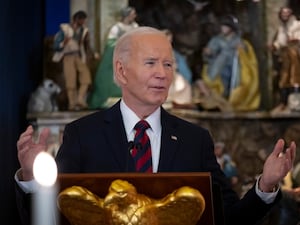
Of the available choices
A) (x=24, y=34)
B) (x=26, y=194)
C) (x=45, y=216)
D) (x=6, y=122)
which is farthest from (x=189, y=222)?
(x=24, y=34)

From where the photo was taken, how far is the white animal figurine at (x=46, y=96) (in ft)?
25.5

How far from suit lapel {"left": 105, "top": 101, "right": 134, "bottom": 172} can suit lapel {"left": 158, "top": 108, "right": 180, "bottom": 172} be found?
12 centimetres

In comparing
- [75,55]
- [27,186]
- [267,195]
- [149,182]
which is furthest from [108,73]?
[149,182]

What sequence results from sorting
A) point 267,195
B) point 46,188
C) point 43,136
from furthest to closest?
1. point 267,195
2. point 43,136
3. point 46,188

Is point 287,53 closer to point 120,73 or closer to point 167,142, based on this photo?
point 120,73

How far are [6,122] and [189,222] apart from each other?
18.0ft

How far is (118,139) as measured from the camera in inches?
103

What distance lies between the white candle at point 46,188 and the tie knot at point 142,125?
57 centimetres

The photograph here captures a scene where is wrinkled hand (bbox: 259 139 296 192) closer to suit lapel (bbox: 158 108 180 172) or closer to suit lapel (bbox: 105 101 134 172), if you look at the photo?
suit lapel (bbox: 158 108 180 172)

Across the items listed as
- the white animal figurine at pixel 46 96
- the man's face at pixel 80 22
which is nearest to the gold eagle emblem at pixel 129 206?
the white animal figurine at pixel 46 96

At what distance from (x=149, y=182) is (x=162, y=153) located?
549 mm

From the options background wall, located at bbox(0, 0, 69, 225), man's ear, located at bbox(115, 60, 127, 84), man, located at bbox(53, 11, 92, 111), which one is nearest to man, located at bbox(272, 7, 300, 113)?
man, located at bbox(53, 11, 92, 111)

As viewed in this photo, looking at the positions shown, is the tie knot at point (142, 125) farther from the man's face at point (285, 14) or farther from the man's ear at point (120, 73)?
the man's face at point (285, 14)

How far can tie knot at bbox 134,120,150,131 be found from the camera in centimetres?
265
